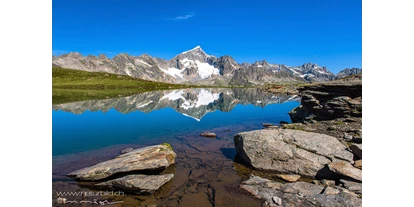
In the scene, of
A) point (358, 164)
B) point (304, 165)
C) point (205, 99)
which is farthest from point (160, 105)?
point (358, 164)

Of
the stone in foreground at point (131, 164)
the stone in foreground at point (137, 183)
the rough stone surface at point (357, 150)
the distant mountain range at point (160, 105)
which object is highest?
the distant mountain range at point (160, 105)

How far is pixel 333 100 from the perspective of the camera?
33.7 metres

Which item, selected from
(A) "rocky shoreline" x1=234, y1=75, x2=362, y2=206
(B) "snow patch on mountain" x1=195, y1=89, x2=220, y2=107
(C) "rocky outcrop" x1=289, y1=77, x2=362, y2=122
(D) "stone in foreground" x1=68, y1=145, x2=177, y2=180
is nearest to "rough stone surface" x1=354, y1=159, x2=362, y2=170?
(A) "rocky shoreline" x1=234, y1=75, x2=362, y2=206

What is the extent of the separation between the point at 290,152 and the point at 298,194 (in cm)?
507

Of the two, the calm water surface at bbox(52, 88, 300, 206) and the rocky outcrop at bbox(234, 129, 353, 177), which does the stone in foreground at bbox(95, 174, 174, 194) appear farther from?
the rocky outcrop at bbox(234, 129, 353, 177)

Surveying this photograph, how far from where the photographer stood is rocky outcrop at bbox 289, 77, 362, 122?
30781 mm

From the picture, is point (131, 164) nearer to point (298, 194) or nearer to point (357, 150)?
point (298, 194)

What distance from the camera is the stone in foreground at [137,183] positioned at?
14.2 m

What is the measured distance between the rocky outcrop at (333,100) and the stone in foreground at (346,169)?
56.4 ft

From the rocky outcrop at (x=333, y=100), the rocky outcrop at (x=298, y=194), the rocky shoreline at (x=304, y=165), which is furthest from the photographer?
the rocky outcrop at (x=333, y=100)

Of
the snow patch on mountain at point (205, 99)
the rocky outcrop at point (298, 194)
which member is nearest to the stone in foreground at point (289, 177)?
the rocky outcrop at point (298, 194)

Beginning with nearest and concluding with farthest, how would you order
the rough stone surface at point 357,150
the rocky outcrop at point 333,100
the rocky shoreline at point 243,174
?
the rocky shoreline at point 243,174, the rough stone surface at point 357,150, the rocky outcrop at point 333,100

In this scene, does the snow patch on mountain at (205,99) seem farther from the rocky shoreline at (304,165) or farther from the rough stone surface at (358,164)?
the rough stone surface at (358,164)
